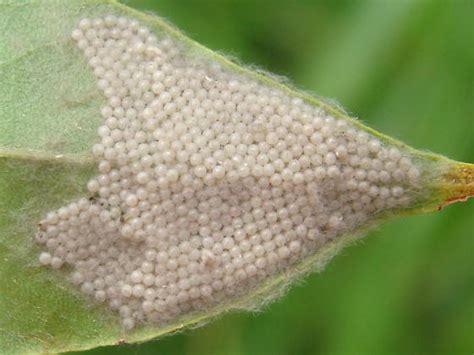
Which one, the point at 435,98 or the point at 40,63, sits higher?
the point at 435,98

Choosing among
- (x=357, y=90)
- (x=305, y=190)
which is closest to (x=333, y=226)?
(x=305, y=190)

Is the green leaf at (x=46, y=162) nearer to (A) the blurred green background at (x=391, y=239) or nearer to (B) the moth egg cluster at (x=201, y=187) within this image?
(B) the moth egg cluster at (x=201, y=187)

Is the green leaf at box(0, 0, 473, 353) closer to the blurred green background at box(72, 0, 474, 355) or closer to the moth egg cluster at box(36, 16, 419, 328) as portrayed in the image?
the moth egg cluster at box(36, 16, 419, 328)

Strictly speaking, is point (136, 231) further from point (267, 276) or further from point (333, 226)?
point (333, 226)

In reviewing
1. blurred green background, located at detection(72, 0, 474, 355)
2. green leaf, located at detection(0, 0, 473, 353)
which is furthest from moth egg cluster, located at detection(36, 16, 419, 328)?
blurred green background, located at detection(72, 0, 474, 355)

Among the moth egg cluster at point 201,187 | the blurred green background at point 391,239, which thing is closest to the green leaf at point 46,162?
the moth egg cluster at point 201,187

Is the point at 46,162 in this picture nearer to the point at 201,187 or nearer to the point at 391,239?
the point at 201,187
